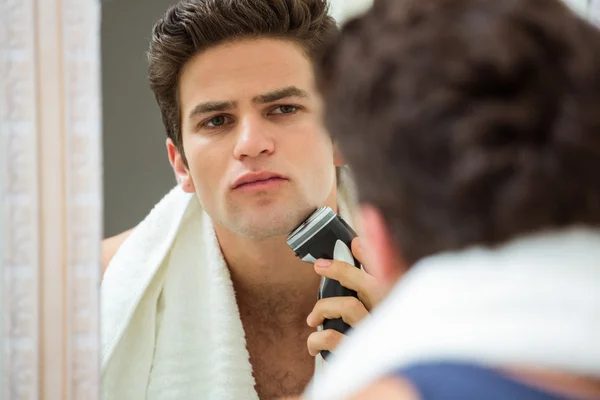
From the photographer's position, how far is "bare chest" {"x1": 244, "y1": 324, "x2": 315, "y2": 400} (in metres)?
0.96

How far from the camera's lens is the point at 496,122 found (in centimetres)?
35

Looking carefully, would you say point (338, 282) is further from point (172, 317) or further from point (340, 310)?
point (172, 317)

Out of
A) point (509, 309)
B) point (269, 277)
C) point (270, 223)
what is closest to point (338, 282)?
point (270, 223)

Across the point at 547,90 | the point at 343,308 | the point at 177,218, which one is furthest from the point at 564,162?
the point at 177,218

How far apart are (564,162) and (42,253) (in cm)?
70

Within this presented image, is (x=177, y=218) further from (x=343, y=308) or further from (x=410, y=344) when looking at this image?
(x=410, y=344)

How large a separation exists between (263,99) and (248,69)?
0.16ft

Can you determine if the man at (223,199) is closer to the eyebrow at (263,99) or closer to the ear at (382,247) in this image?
the eyebrow at (263,99)

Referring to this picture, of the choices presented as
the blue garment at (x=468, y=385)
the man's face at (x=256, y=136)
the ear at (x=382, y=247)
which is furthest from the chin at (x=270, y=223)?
the blue garment at (x=468, y=385)

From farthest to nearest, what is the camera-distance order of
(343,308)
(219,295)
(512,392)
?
1. (219,295)
2. (343,308)
3. (512,392)

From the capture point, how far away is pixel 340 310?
844 mm

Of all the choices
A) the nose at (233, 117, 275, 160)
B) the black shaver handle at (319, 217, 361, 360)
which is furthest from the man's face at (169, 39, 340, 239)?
the black shaver handle at (319, 217, 361, 360)

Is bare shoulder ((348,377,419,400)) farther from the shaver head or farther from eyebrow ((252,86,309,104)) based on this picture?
eyebrow ((252,86,309,104))

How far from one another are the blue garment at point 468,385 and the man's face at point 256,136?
577 mm
